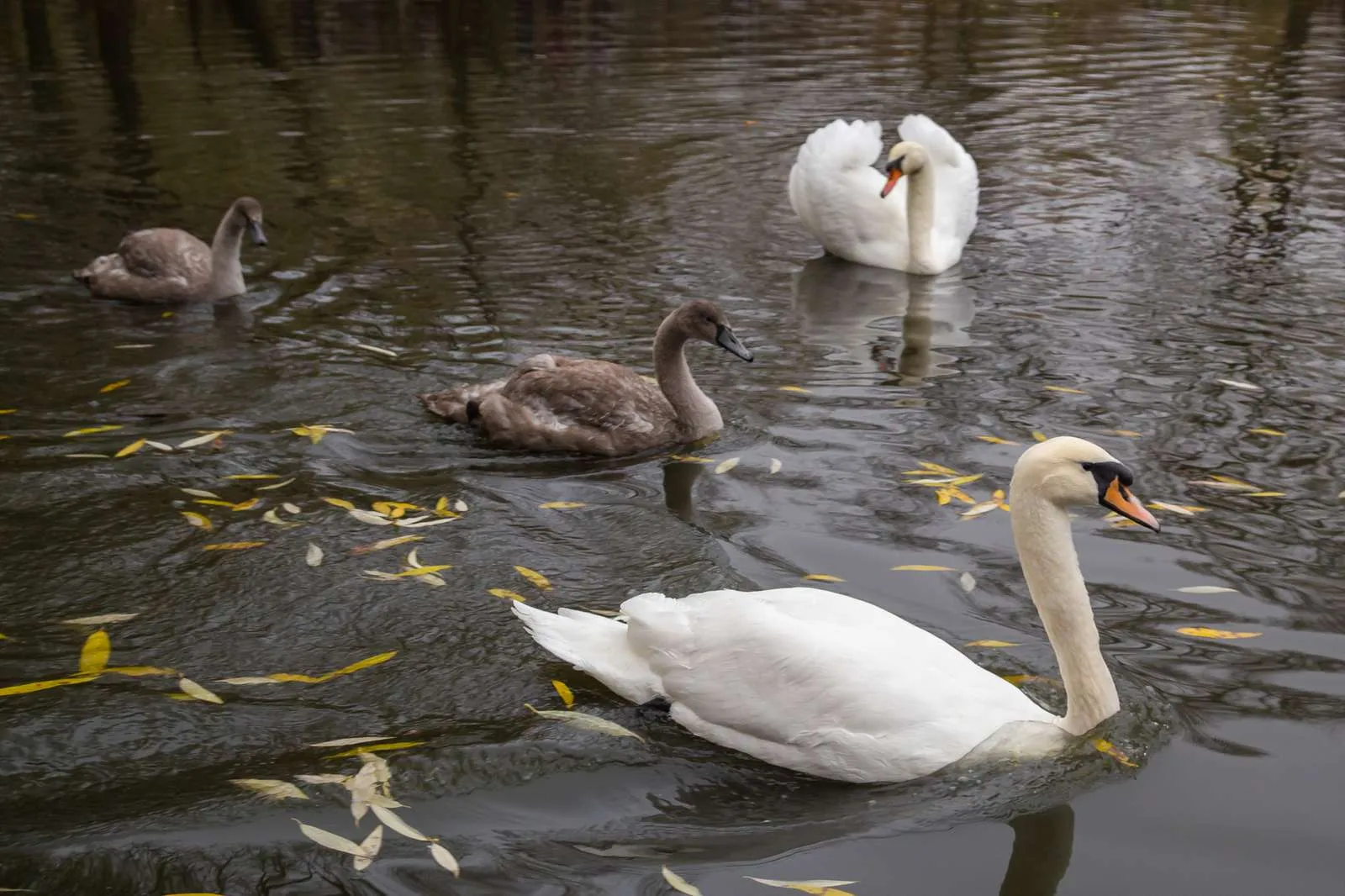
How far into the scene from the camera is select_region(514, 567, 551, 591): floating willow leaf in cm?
632

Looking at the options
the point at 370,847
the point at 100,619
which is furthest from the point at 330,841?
the point at 100,619

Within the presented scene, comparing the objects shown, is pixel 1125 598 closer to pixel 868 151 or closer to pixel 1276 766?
pixel 1276 766

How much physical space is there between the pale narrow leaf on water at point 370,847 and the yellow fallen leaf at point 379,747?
0.45 m

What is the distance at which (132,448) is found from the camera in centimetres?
778

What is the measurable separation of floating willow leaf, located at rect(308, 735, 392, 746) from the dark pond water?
0.15ft

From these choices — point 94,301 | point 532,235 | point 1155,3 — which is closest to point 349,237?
point 532,235

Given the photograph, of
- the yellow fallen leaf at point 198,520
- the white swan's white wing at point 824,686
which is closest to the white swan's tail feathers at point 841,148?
the yellow fallen leaf at point 198,520

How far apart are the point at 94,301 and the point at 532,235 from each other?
3.54 metres

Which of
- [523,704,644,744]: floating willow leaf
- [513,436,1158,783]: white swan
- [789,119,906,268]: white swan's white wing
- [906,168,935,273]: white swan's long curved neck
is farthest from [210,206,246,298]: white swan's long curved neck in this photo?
[513,436,1158,783]: white swan

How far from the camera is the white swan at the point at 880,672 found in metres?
4.69

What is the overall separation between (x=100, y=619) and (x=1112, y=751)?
387cm

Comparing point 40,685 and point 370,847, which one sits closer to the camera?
point 370,847

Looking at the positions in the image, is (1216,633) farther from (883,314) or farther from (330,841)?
(883,314)

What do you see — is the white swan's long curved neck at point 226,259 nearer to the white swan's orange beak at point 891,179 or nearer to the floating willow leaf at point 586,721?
the white swan's orange beak at point 891,179
